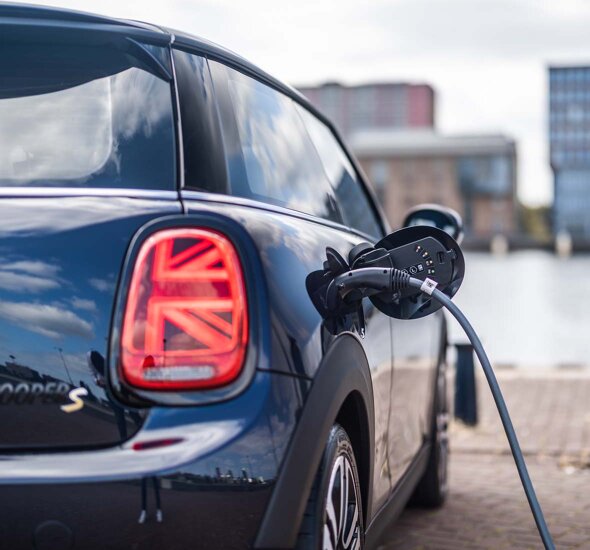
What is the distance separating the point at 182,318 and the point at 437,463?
124 inches

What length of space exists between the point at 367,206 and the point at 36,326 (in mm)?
2461

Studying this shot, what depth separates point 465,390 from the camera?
28.3 feet

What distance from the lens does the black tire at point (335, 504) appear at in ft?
7.77

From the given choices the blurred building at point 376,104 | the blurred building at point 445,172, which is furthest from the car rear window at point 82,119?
the blurred building at point 376,104

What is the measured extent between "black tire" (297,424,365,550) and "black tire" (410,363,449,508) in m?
2.21

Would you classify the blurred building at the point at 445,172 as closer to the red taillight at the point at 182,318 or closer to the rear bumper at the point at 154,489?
the red taillight at the point at 182,318

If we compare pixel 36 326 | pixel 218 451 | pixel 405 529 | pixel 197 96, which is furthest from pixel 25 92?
pixel 405 529

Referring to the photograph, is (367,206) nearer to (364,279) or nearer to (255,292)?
(364,279)

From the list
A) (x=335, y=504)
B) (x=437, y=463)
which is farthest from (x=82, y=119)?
(x=437, y=463)

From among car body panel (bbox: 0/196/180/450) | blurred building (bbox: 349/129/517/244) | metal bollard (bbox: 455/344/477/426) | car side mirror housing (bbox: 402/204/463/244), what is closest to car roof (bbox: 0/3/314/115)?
car body panel (bbox: 0/196/180/450)

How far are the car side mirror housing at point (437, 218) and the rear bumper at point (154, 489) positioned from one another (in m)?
2.50

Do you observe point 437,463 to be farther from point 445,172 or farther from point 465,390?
point 445,172

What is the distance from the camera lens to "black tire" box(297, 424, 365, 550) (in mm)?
2367

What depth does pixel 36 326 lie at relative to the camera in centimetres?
218
